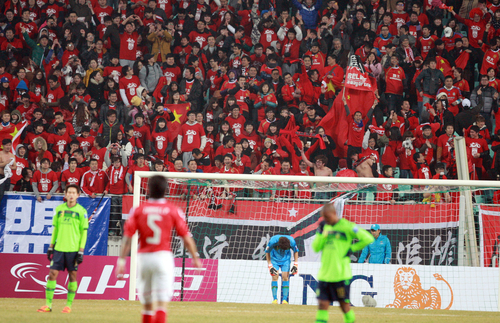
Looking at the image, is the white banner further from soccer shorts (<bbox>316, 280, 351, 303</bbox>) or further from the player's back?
the player's back

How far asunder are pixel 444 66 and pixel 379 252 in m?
7.10

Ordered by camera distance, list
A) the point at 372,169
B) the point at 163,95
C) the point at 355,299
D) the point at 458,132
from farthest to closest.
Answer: the point at 163,95 < the point at 458,132 < the point at 372,169 < the point at 355,299

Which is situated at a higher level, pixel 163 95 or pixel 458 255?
pixel 163 95

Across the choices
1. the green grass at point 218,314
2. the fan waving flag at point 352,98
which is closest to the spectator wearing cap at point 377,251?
the green grass at point 218,314

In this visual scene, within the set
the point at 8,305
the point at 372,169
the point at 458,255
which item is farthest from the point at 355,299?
the point at 8,305

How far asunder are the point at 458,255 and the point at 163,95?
29.7ft

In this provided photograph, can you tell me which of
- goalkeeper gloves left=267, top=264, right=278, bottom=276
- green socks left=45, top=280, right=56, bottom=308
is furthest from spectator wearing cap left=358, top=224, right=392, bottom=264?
green socks left=45, top=280, right=56, bottom=308

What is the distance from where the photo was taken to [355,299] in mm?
11516

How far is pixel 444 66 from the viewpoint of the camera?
16.5 m

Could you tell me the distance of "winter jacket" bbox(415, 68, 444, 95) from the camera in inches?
631

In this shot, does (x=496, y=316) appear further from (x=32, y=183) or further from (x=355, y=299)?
(x=32, y=183)

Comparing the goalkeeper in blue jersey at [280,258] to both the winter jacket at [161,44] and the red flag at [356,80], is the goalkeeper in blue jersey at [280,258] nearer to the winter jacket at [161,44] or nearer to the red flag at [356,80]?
the red flag at [356,80]

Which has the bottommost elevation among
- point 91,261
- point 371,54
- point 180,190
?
point 91,261

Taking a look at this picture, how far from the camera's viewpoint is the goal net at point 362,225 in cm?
1135
